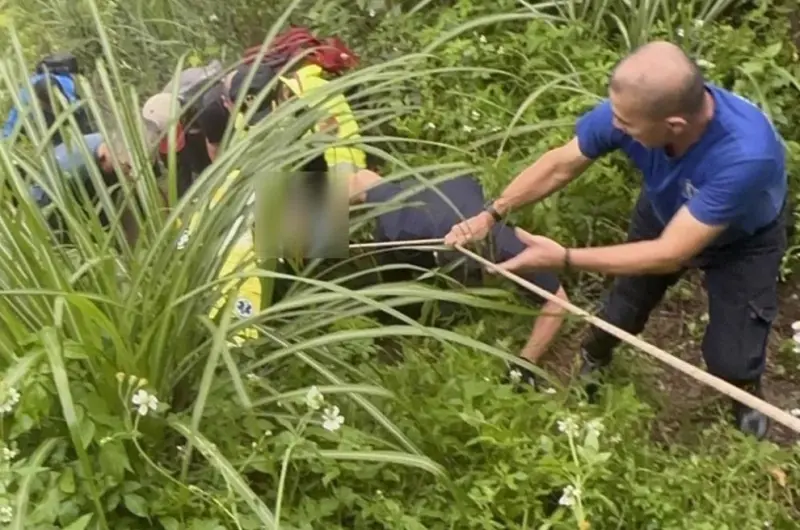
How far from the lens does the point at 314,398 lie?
220 cm

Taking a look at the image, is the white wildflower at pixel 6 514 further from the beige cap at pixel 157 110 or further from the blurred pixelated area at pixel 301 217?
the beige cap at pixel 157 110

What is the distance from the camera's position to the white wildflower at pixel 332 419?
86.9 inches

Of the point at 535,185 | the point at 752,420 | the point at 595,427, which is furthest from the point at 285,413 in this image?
the point at 752,420

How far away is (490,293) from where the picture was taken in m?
2.45

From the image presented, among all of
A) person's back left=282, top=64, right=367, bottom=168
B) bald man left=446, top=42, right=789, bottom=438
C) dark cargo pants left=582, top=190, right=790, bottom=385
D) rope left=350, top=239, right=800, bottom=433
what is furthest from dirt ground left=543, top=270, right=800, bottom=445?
person's back left=282, top=64, right=367, bottom=168

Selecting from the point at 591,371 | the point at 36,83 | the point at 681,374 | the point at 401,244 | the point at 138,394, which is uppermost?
the point at 36,83

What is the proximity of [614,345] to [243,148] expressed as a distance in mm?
1388

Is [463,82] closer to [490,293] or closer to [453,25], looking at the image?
[453,25]

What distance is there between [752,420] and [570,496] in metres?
0.94

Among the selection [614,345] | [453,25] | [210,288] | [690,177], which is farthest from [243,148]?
[453,25]

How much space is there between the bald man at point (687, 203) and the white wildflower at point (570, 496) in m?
0.64

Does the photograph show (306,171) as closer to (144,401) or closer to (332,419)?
(332,419)

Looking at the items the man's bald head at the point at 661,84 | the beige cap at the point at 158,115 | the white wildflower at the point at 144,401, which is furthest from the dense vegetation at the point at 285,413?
the man's bald head at the point at 661,84

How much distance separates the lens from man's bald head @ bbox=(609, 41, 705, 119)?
2445mm
